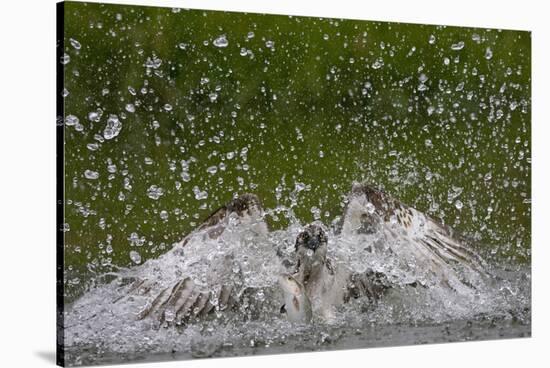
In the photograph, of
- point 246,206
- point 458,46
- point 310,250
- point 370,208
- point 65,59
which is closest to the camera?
point 65,59

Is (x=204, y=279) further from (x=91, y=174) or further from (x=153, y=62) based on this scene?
(x=153, y=62)

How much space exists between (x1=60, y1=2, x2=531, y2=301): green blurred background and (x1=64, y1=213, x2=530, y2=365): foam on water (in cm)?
Result: 11

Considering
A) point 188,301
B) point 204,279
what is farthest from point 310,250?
point 188,301

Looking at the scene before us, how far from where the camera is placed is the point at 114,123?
5.86 metres

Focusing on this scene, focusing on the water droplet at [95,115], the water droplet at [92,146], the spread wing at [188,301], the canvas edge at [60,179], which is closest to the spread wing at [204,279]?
the spread wing at [188,301]

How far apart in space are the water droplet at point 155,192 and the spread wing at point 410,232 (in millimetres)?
1017

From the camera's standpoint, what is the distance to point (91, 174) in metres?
5.82

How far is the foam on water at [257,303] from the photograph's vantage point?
590cm

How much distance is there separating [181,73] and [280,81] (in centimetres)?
54

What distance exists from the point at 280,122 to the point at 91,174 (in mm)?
1026

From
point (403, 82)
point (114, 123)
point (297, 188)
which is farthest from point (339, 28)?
point (114, 123)

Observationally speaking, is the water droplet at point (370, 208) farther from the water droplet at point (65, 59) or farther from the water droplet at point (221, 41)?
the water droplet at point (65, 59)

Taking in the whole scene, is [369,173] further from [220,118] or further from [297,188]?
[220,118]

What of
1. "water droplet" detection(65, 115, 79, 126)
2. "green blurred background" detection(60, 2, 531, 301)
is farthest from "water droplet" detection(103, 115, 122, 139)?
"water droplet" detection(65, 115, 79, 126)
